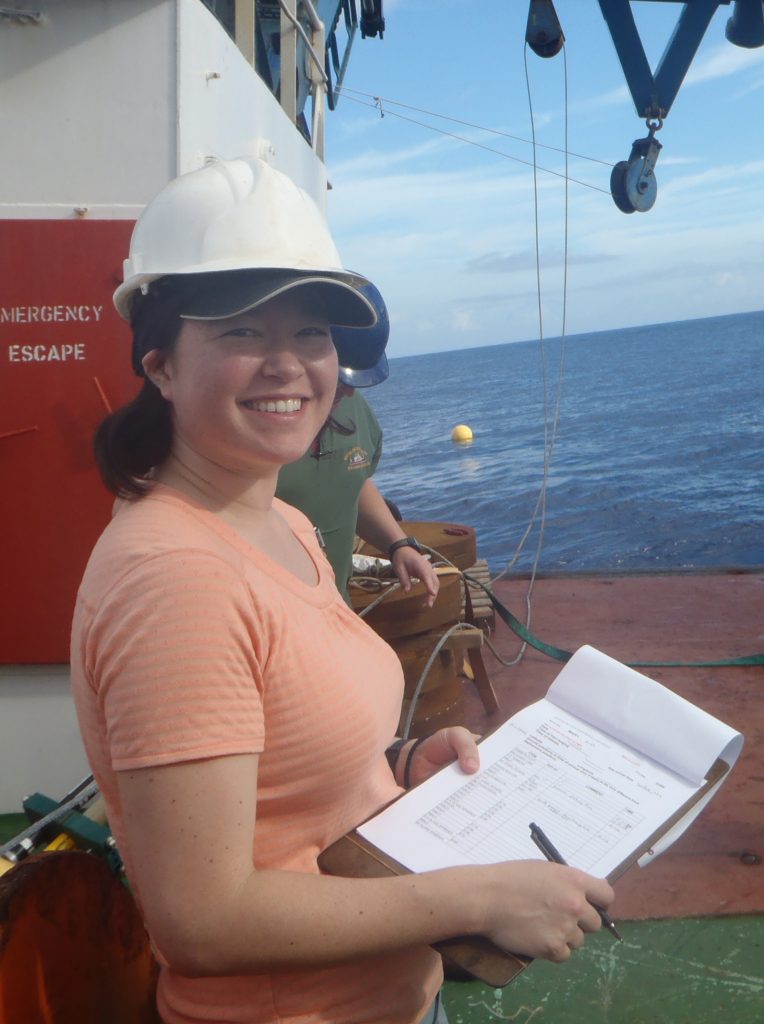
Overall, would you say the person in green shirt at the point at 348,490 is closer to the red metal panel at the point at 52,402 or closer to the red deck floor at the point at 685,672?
the red metal panel at the point at 52,402

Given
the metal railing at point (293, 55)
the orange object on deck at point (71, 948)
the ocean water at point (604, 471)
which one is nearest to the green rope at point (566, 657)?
the ocean water at point (604, 471)

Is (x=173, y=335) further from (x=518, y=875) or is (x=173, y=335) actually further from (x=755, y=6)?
(x=755, y=6)

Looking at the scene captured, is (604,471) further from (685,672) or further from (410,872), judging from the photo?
(410,872)

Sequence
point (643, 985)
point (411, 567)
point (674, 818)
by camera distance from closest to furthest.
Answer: point (674, 818)
point (643, 985)
point (411, 567)

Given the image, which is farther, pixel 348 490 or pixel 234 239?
pixel 348 490

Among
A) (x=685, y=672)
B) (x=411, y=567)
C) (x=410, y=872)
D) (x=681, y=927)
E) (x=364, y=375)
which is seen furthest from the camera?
(x=685, y=672)

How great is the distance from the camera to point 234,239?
45.5 inches

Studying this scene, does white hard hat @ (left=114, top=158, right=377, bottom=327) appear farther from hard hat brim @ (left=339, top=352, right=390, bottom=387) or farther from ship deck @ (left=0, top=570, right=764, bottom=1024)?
ship deck @ (left=0, top=570, right=764, bottom=1024)

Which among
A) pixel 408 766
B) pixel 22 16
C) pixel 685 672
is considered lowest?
pixel 685 672

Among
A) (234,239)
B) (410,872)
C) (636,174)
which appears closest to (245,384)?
(234,239)

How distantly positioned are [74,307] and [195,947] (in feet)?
8.47

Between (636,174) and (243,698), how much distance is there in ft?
18.0

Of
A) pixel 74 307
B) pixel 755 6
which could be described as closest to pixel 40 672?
pixel 74 307

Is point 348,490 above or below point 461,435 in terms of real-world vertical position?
above
